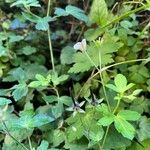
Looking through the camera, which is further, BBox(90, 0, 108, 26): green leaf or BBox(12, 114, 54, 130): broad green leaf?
BBox(90, 0, 108, 26): green leaf

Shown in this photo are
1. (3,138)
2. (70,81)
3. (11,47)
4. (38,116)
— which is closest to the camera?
(38,116)

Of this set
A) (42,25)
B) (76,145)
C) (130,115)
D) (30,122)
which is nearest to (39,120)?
(30,122)

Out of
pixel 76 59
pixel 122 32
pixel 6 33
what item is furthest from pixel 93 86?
pixel 6 33

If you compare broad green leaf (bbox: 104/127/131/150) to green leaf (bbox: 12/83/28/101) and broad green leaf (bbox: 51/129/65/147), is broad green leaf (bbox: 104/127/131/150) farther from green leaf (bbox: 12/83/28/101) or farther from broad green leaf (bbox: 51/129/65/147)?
green leaf (bbox: 12/83/28/101)

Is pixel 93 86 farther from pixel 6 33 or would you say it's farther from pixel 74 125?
pixel 6 33

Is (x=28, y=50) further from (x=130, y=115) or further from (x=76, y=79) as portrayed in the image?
(x=130, y=115)

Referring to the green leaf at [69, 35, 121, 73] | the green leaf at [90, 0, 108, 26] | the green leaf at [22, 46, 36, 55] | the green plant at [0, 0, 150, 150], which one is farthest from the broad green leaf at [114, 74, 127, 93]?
the green leaf at [22, 46, 36, 55]

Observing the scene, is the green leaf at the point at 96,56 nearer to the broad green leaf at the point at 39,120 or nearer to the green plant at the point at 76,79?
the green plant at the point at 76,79
